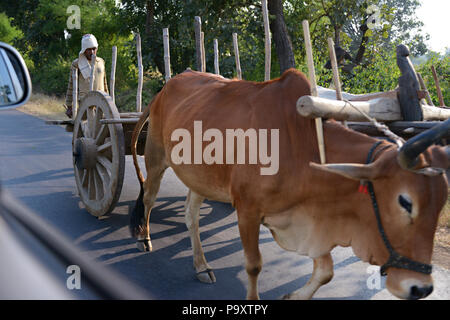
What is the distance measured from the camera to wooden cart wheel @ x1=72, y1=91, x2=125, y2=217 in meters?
4.71

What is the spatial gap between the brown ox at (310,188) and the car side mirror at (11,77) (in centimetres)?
130

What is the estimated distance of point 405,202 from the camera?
2447 millimetres

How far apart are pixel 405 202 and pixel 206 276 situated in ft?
6.12

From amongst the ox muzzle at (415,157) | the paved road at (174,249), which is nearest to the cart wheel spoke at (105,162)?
the paved road at (174,249)

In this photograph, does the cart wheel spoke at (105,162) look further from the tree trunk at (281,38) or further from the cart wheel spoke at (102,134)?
the tree trunk at (281,38)

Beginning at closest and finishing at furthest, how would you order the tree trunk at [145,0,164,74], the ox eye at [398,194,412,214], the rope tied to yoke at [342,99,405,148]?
1. the ox eye at [398,194,412,214]
2. the rope tied to yoke at [342,99,405,148]
3. the tree trunk at [145,0,164,74]

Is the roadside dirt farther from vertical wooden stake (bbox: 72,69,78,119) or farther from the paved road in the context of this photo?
vertical wooden stake (bbox: 72,69,78,119)

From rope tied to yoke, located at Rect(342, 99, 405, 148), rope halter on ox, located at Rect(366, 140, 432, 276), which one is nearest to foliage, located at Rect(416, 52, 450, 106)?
rope tied to yoke, located at Rect(342, 99, 405, 148)

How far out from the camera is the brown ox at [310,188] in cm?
246

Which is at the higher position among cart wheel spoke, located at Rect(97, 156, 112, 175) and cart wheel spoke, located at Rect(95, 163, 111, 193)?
cart wheel spoke, located at Rect(97, 156, 112, 175)

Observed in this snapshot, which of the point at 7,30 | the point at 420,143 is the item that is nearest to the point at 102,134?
the point at 420,143

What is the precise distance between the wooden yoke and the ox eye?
3.32 ft

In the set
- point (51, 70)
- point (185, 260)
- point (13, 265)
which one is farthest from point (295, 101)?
point (51, 70)

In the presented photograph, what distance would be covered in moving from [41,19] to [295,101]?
69.7 ft
